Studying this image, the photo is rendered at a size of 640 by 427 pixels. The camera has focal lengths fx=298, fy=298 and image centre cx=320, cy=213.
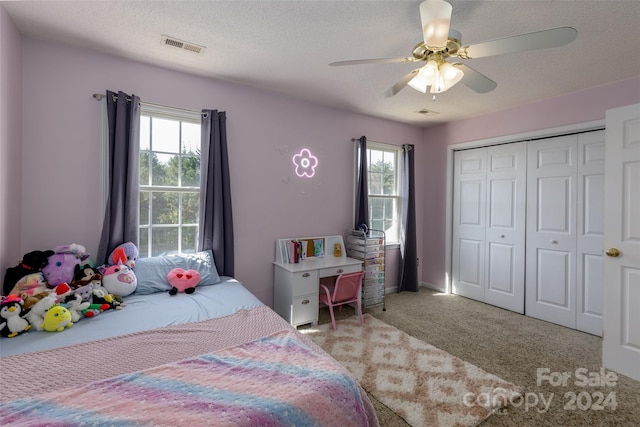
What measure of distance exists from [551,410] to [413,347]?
988 mm

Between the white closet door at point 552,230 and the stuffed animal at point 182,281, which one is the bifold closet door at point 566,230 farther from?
the stuffed animal at point 182,281

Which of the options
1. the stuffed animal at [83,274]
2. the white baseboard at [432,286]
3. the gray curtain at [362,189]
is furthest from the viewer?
the white baseboard at [432,286]

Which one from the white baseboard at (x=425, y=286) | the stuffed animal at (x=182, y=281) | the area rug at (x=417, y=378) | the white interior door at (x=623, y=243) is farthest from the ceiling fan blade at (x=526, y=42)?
the white baseboard at (x=425, y=286)

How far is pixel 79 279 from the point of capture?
84.5 inches

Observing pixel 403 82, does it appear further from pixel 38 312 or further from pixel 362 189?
pixel 38 312

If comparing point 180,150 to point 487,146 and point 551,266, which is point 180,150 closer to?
point 487,146

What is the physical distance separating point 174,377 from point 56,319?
1.00 metres

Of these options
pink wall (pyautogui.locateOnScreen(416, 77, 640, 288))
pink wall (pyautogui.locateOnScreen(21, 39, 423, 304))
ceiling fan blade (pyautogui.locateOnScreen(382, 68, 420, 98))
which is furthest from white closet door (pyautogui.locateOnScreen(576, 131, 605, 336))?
ceiling fan blade (pyautogui.locateOnScreen(382, 68, 420, 98))

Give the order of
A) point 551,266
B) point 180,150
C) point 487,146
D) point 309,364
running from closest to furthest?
point 309,364, point 180,150, point 551,266, point 487,146

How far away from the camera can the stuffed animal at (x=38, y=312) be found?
5.51 ft

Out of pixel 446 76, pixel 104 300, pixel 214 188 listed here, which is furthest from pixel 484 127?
pixel 104 300

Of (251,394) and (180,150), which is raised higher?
(180,150)

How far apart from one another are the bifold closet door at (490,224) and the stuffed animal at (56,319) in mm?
4216

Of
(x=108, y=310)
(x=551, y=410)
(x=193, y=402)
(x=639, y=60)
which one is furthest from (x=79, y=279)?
(x=639, y=60)
